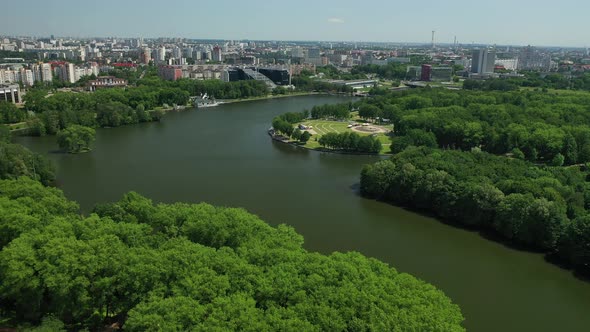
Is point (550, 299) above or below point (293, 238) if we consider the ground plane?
below

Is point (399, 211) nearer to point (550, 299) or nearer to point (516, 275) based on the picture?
point (516, 275)

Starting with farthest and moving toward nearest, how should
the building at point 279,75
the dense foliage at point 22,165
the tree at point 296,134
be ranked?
the building at point 279,75 → the tree at point 296,134 → the dense foliage at point 22,165

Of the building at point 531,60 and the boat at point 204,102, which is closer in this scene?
the boat at point 204,102

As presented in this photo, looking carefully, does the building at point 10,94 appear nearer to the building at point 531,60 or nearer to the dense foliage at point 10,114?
the dense foliage at point 10,114

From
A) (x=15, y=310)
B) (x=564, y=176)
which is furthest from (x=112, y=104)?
(x=564, y=176)

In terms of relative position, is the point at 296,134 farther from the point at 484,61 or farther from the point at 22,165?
the point at 484,61

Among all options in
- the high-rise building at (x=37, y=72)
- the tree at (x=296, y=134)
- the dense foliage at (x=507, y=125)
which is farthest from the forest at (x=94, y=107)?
the dense foliage at (x=507, y=125)

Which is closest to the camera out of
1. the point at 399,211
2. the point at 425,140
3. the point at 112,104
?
the point at 399,211
